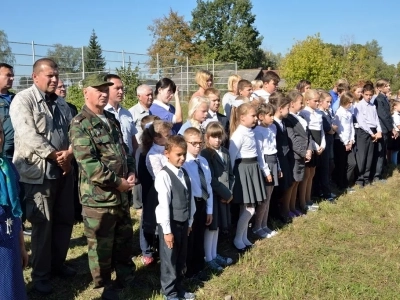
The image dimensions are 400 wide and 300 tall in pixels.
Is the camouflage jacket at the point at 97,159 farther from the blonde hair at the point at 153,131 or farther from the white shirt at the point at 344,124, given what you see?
the white shirt at the point at 344,124

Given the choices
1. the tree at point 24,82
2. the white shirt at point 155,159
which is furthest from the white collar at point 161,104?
the tree at point 24,82

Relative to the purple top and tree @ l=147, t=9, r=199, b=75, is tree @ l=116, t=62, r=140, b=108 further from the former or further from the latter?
tree @ l=147, t=9, r=199, b=75

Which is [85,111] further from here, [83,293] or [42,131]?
[83,293]

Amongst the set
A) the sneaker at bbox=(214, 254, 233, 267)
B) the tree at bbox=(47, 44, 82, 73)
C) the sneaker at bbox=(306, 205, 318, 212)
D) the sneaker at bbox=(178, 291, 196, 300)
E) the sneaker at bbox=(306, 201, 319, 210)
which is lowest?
the sneaker at bbox=(178, 291, 196, 300)

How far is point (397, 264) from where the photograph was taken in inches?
168

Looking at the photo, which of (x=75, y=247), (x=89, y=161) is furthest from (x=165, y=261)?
(x=75, y=247)

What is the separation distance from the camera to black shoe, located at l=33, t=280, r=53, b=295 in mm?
3613

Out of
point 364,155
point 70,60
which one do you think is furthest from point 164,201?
point 70,60

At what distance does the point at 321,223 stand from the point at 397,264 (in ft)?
4.15

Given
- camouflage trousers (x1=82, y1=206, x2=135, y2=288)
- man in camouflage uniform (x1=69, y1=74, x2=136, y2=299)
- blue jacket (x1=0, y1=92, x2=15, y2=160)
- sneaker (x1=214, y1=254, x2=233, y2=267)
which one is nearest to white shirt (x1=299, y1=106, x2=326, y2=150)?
sneaker (x1=214, y1=254, x2=233, y2=267)

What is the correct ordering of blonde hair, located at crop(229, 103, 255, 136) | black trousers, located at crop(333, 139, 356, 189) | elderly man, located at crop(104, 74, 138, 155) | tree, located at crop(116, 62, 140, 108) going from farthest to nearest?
tree, located at crop(116, 62, 140, 108), black trousers, located at crop(333, 139, 356, 189), elderly man, located at crop(104, 74, 138, 155), blonde hair, located at crop(229, 103, 255, 136)

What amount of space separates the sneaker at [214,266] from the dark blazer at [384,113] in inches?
219

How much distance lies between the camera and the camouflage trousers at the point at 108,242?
3322 mm

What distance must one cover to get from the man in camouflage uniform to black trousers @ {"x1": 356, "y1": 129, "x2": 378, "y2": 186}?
17.9ft
